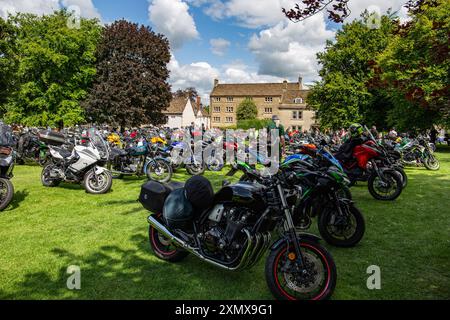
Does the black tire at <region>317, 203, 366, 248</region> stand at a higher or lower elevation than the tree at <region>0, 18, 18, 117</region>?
lower

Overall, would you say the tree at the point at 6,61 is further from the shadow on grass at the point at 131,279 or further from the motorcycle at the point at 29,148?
the shadow on grass at the point at 131,279

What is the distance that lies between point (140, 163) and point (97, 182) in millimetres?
2049

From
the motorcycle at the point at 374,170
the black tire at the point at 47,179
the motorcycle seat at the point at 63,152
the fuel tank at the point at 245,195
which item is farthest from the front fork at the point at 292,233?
the black tire at the point at 47,179

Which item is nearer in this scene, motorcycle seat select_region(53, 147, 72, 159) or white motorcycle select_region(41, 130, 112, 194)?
white motorcycle select_region(41, 130, 112, 194)

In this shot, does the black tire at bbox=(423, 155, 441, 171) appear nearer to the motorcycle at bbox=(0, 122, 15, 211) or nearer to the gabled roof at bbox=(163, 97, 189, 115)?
the motorcycle at bbox=(0, 122, 15, 211)

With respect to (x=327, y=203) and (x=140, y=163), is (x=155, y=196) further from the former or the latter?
(x=140, y=163)

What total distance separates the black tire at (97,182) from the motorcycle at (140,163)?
1.51 metres

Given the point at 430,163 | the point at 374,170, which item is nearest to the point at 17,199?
the point at 374,170

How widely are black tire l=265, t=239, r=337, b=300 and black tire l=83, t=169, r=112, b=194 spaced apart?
5.96 meters

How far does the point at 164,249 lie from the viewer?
4391mm

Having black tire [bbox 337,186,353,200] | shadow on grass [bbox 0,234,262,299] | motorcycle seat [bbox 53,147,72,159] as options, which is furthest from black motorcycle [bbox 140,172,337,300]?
motorcycle seat [bbox 53,147,72,159]

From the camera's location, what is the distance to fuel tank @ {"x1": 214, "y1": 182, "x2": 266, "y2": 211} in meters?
3.44

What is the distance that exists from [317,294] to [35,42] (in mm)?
34178

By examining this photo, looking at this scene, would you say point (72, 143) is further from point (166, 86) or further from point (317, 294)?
Answer: point (166, 86)
